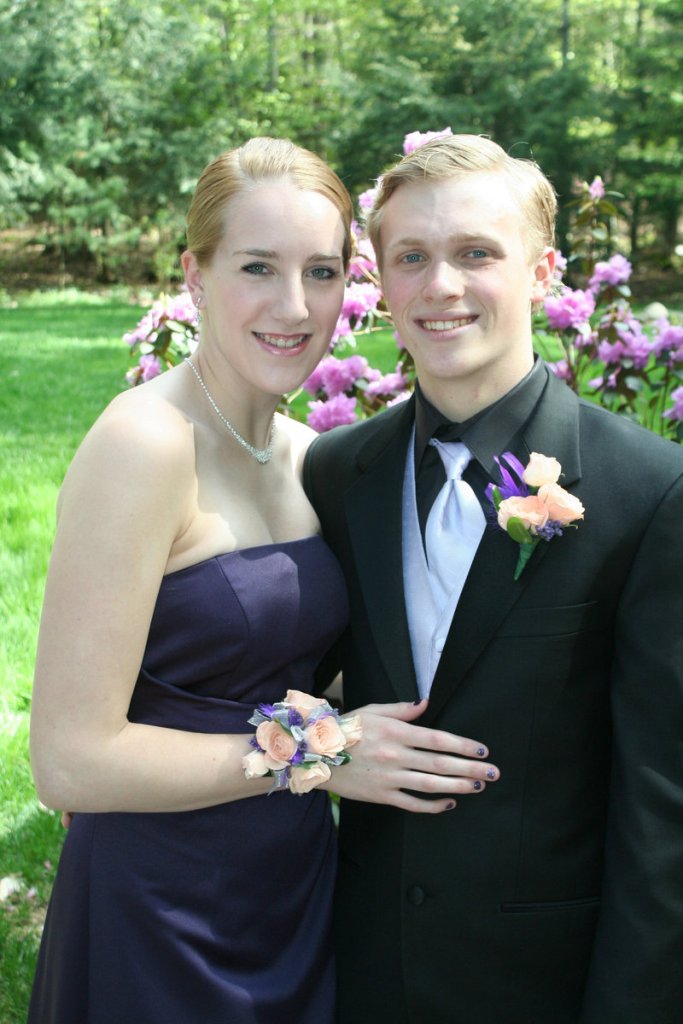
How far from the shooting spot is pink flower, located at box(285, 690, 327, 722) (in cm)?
215

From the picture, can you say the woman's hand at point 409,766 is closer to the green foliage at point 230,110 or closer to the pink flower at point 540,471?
the pink flower at point 540,471

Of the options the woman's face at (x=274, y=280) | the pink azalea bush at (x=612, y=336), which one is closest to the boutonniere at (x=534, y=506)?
the woman's face at (x=274, y=280)

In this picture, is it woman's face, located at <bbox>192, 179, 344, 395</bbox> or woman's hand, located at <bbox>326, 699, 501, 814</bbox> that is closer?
woman's hand, located at <bbox>326, 699, 501, 814</bbox>

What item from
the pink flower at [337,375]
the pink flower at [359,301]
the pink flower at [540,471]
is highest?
the pink flower at [359,301]

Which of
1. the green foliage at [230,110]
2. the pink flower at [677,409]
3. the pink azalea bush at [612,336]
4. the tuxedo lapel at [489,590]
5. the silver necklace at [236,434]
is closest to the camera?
the tuxedo lapel at [489,590]

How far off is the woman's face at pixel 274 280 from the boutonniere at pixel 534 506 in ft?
2.11

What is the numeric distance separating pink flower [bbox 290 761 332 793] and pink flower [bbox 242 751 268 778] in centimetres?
7

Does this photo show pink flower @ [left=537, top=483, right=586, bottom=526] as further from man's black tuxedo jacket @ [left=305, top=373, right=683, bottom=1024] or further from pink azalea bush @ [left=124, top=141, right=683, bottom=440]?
pink azalea bush @ [left=124, top=141, right=683, bottom=440]

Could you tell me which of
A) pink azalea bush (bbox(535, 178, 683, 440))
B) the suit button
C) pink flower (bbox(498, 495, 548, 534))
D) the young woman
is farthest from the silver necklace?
pink azalea bush (bbox(535, 178, 683, 440))

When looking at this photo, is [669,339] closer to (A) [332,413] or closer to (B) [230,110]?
(A) [332,413]

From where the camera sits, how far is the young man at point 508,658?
6.59 ft

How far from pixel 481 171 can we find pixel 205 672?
1.25 m

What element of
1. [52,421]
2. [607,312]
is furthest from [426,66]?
[607,312]

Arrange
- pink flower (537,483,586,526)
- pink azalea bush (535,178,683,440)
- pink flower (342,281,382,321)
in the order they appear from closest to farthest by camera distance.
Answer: pink flower (537,483,586,526)
pink flower (342,281,382,321)
pink azalea bush (535,178,683,440)
